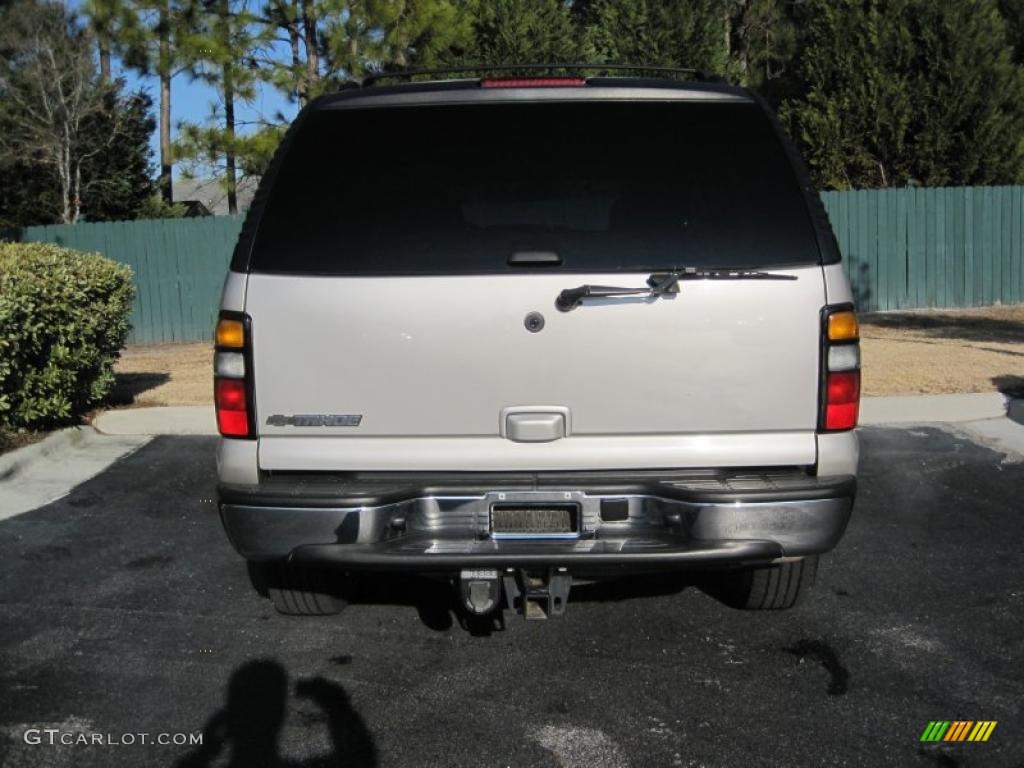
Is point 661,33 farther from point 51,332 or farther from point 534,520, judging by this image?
point 534,520

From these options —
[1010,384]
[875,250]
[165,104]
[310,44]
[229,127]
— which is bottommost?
[1010,384]

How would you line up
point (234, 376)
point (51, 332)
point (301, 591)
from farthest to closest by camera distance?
point (51, 332), point (301, 591), point (234, 376)

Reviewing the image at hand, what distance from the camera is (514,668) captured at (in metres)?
4.30

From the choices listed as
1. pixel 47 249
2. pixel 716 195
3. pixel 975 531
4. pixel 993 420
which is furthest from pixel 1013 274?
pixel 716 195

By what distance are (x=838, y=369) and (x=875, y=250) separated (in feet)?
48.5

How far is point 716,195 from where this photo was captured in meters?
3.91

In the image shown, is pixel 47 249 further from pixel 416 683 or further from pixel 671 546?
pixel 671 546

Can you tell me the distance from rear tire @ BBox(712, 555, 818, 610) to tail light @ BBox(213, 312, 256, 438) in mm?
1997

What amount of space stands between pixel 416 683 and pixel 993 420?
617cm

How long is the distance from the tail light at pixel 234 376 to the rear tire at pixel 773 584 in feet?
6.55

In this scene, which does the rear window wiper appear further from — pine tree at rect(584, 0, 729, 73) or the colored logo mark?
pine tree at rect(584, 0, 729, 73)

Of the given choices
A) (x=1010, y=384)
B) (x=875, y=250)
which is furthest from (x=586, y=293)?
(x=875, y=250)

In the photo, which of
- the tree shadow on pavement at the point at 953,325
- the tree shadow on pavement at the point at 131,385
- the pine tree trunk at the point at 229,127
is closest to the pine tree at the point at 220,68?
the pine tree trunk at the point at 229,127

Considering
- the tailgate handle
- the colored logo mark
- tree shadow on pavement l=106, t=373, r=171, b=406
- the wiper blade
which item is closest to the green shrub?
tree shadow on pavement l=106, t=373, r=171, b=406
